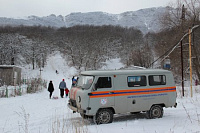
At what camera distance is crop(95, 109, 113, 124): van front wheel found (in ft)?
29.4

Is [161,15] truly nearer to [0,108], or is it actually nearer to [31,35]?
[0,108]

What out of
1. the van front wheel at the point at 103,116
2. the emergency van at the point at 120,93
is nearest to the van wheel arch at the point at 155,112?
the emergency van at the point at 120,93

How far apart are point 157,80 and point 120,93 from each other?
213cm

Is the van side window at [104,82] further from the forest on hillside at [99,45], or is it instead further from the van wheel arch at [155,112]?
the forest on hillside at [99,45]

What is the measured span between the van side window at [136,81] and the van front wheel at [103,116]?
1606mm

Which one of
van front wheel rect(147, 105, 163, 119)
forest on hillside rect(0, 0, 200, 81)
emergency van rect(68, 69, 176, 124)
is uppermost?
forest on hillside rect(0, 0, 200, 81)

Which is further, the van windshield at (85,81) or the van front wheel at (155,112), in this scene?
the van front wheel at (155,112)

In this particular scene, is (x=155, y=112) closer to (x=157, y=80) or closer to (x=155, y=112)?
(x=155, y=112)

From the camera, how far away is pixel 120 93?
30.8 ft

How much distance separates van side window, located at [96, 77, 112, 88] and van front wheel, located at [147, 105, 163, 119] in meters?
2.42

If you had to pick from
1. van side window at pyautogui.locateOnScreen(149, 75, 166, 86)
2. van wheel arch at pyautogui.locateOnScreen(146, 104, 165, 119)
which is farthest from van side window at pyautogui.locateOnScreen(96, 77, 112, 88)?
van wheel arch at pyautogui.locateOnScreen(146, 104, 165, 119)

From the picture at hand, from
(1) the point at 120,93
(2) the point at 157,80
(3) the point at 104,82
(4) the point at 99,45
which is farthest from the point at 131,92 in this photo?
(4) the point at 99,45

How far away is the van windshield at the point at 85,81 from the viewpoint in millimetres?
9109

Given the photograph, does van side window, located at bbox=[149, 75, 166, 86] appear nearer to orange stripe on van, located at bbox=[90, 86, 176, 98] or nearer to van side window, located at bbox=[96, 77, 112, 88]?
orange stripe on van, located at bbox=[90, 86, 176, 98]
